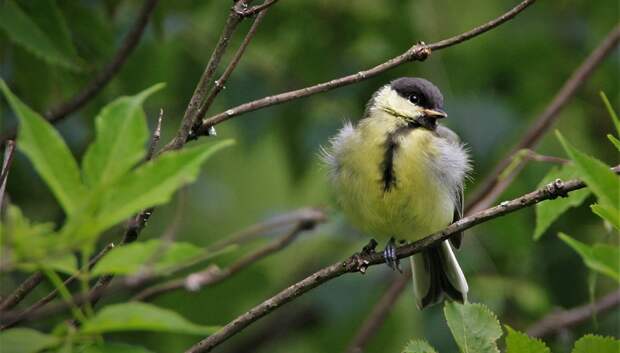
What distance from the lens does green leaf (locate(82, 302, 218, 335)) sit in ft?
4.65

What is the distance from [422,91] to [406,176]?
0.68m

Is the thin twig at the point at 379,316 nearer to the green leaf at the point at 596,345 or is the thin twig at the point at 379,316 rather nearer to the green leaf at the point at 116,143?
the green leaf at the point at 596,345

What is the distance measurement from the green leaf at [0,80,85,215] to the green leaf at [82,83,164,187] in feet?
0.10

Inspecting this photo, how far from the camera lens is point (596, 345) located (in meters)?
1.96

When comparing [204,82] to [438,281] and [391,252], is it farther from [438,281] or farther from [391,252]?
[438,281]

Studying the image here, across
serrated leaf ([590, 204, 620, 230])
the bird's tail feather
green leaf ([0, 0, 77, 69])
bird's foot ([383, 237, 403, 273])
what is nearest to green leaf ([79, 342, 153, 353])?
serrated leaf ([590, 204, 620, 230])

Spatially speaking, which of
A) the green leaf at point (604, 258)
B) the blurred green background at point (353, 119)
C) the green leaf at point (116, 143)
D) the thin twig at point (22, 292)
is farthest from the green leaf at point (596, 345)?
the blurred green background at point (353, 119)

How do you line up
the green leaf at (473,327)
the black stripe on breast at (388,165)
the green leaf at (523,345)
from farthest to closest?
the black stripe on breast at (388,165), the green leaf at (473,327), the green leaf at (523,345)

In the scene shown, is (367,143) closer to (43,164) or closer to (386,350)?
(386,350)

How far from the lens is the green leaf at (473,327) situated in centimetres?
206

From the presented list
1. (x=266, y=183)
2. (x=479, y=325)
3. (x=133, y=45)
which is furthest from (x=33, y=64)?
(x=266, y=183)

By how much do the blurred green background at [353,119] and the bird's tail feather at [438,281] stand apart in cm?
45

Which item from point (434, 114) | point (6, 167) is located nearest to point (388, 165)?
point (434, 114)

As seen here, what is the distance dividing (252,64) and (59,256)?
11.6ft
